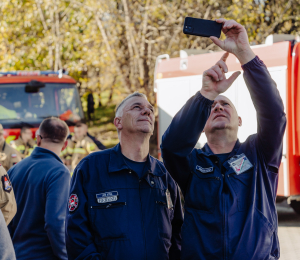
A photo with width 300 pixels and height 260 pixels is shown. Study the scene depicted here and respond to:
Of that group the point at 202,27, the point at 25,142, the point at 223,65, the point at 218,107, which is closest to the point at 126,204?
the point at 218,107

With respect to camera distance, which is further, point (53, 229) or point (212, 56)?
point (212, 56)

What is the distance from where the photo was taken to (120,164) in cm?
266

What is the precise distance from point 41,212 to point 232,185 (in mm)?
1581

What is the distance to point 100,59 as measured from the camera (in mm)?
14578

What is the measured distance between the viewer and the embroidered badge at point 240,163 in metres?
2.43

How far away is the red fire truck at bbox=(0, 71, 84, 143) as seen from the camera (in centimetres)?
954

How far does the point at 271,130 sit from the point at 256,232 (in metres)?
0.54

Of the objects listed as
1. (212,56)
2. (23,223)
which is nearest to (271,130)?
(23,223)

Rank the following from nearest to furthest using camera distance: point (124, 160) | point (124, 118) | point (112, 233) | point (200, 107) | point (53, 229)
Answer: point (200, 107) → point (112, 233) → point (124, 160) → point (124, 118) → point (53, 229)

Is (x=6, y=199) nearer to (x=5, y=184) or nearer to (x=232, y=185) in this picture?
(x=5, y=184)

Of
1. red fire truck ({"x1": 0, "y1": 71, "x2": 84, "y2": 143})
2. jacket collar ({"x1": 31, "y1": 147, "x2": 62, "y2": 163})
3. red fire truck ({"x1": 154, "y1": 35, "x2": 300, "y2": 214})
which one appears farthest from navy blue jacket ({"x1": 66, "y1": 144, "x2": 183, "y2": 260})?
red fire truck ({"x1": 0, "y1": 71, "x2": 84, "y2": 143})

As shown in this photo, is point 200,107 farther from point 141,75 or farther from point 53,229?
point 141,75

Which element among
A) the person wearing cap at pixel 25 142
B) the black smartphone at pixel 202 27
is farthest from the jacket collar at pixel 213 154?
the person wearing cap at pixel 25 142

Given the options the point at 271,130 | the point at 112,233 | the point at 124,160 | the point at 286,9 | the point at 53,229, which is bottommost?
the point at 53,229
